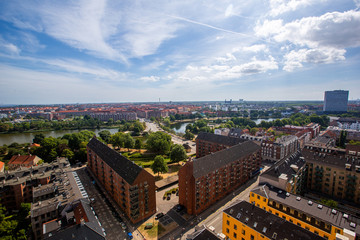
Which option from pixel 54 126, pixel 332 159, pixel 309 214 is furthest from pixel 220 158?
pixel 54 126

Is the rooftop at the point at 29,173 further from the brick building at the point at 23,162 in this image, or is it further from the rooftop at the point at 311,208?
the rooftop at the point at 311,208

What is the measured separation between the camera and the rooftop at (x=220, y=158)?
36.8 m

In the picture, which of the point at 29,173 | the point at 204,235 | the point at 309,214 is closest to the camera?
the point at 204,235

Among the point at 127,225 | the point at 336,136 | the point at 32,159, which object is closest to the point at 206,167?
the point at 127,225

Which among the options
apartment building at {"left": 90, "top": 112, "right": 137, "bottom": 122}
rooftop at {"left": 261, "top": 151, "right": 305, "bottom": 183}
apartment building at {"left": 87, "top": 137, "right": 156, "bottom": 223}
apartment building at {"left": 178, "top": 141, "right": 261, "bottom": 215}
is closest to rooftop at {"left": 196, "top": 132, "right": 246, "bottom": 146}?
apartment building at {"left": 178, "top": 141, "right": 261, "bottom": 215}

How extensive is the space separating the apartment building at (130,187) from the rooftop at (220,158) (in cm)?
994

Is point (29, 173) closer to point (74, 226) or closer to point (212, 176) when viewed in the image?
point (74, 226)

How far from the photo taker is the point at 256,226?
1000 inches

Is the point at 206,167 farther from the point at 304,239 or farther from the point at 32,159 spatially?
the point at 32,159

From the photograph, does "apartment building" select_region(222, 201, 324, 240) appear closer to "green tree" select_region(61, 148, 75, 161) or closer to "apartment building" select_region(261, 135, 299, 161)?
"apartment building" select_region(261, 135, 299, 161)

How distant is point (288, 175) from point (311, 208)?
935 cm

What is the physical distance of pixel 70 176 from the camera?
42.5 metres

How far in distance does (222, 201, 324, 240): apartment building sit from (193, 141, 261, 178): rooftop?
980 centimetres

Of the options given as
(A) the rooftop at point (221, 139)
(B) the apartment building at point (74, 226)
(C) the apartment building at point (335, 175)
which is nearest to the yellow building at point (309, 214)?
(C) the apartment building at point (335, 175)
